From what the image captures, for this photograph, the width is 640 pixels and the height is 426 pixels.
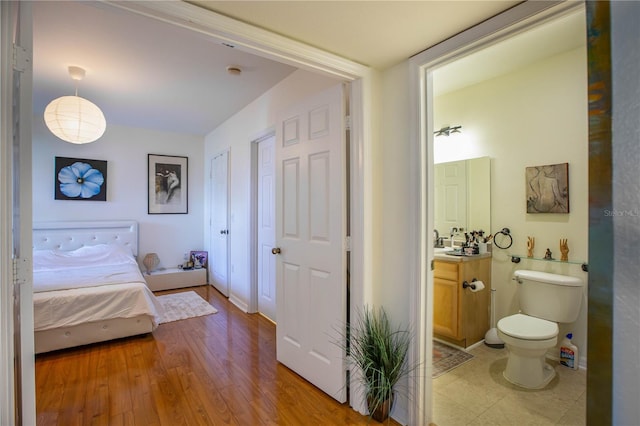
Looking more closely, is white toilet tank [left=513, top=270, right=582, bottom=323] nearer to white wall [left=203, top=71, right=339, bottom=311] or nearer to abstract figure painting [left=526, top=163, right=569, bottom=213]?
abstract figure painting [left=526, top=163, right=569, bottom=213]

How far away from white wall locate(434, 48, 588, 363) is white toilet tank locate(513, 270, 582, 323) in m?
0.11

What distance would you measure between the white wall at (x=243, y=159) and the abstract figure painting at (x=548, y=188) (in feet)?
7.12

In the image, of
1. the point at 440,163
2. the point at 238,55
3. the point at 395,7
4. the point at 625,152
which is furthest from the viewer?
the point at 440,163

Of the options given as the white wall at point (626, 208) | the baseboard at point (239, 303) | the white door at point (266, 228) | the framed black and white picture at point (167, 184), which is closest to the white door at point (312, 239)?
the white door at point (266, 228)

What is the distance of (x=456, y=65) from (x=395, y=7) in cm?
159

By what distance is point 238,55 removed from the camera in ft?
8.19

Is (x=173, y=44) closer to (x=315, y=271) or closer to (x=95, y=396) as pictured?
(x=315, y=271)

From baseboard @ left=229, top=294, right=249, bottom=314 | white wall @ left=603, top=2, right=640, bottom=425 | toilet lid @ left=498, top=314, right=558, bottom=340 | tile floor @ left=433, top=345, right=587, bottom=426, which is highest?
white wall @ left=603, top=2, right=640, bottom=425

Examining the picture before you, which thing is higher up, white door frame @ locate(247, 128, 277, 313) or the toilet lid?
white door frame @ locate(247, 128, 277, 313)

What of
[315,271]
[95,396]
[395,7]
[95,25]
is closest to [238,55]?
[95,25]

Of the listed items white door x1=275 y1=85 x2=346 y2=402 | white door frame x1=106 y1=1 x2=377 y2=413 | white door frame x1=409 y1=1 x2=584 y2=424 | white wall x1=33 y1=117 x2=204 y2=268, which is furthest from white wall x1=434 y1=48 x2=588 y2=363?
white wall x1=33 y1=117 x2=204 y2=268

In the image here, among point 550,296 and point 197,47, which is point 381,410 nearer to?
point 550,296

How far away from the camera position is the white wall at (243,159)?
3135mm

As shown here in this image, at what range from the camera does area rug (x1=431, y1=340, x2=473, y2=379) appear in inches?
99.3
